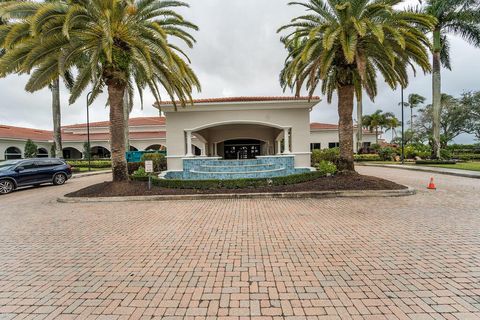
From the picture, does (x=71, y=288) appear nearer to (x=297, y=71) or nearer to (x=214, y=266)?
(x=214, y=266)

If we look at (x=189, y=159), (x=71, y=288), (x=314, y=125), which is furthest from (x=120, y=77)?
(x=314, y=125)

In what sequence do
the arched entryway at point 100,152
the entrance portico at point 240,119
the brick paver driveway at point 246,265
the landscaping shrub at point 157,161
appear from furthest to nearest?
the arched entryway at point 100,152 < the landscaping shrub at point 157,161 < the entrance portico at point 240,119 < the brick paver driveway at point 246,265

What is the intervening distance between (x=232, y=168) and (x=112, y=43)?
8.85 meters

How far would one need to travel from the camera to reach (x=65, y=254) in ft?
14.9

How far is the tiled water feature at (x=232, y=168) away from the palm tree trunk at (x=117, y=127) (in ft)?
12.0

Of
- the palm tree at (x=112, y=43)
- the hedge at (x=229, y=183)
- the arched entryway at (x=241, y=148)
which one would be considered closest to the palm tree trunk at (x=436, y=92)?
the arched entryway at (x=241, y=148)

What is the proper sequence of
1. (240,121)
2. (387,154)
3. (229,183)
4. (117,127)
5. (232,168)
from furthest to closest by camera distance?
(387,154) < (240,121) < (232,168) < (117,127) < (229,183)

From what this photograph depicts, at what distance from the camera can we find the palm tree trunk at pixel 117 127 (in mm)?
10893

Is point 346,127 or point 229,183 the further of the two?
point 346,127

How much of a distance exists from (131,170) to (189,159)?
5.20m

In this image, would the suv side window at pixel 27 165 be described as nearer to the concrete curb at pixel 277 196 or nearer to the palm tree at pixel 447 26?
the concrete curb at pixel 277 196

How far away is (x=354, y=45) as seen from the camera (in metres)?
9.31

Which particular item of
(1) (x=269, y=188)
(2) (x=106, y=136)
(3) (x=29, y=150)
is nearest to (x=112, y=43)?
(1) (x=269, y=188)

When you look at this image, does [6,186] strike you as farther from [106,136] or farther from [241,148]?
[106,136]
